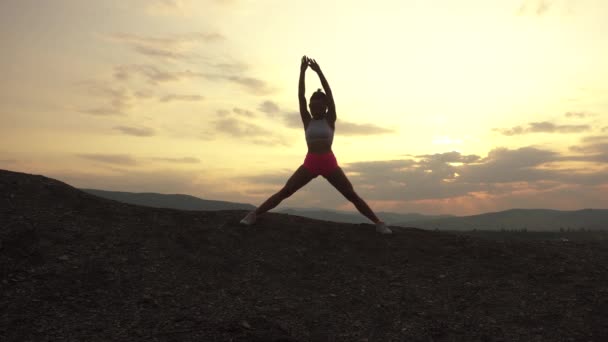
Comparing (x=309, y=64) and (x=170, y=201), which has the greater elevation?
(x=309, y=64)

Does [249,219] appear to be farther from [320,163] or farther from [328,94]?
[328,94]

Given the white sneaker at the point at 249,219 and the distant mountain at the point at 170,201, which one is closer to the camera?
the white sneaker at the point at 249,219

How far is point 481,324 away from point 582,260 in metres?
3.84

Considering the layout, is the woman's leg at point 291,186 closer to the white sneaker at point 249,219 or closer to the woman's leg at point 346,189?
the white sneaker at point 249,219

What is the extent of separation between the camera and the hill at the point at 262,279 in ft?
21.0

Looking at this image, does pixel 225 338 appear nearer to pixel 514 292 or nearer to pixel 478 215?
pixel 514 292

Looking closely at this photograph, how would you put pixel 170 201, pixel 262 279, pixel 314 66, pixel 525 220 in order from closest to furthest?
1. pixel 262 279
2. pixel 314 66
3. pixel 170 201
4. pixel 525 220

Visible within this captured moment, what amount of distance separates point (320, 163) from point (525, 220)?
74696mm

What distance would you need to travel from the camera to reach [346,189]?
31.4ft

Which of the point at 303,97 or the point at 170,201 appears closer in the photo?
the point at 303,97

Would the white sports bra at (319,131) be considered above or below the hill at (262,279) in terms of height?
above

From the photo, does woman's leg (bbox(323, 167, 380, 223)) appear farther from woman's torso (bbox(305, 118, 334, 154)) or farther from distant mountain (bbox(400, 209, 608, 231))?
distant mountain (bbox(400, 209, 608, 231))

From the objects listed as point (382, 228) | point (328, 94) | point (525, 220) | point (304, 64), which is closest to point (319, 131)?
point (328, 94)

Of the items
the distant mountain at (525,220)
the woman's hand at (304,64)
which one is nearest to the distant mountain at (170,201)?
the distant mountain at (525,220)
